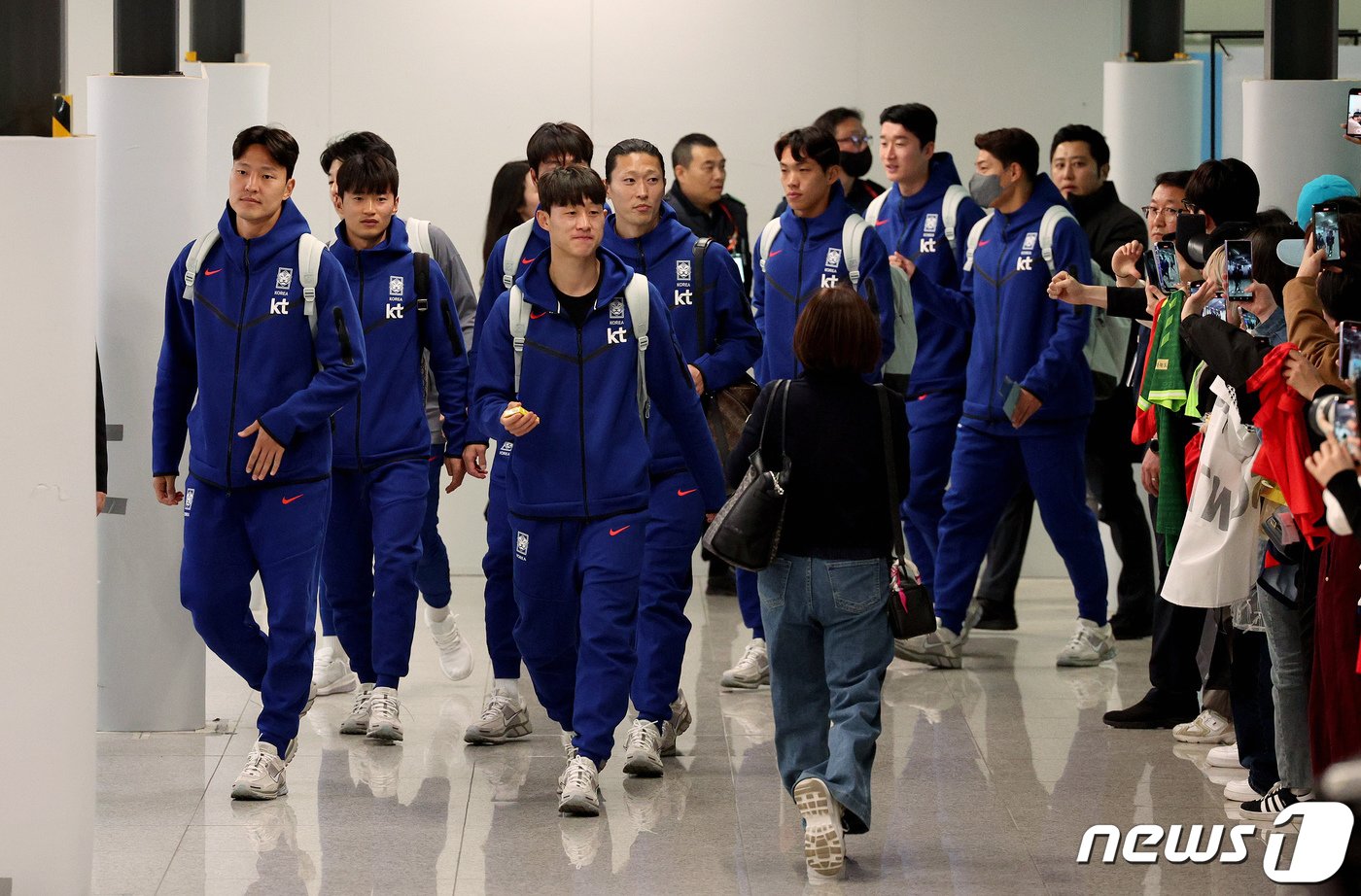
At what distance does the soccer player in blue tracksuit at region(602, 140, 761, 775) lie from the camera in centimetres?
588

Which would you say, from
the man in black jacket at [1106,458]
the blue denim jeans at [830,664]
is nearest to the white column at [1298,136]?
the man in black jacket at [1106,458]

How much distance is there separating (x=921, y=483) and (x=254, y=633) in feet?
10.2

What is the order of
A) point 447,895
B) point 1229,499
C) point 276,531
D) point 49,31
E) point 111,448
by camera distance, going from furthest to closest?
point 111,448
point 276,531
point 1229,499
point 447,895
point 49,31

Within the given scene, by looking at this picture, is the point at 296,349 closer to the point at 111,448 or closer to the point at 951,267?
the point at 111,448

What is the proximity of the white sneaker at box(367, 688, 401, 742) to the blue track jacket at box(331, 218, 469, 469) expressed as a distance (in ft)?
2.57

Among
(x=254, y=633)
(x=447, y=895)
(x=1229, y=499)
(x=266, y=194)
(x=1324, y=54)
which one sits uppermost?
(x=1324, y=54)

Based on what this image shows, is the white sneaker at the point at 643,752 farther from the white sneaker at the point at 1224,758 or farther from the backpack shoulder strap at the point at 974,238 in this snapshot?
the backpack shoulder strap at the point at 974,238

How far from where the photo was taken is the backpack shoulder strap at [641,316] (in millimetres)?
5418

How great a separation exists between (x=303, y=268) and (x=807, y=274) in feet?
6.85

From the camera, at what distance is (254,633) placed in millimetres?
5824

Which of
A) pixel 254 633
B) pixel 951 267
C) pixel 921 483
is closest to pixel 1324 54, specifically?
pixel 951 267

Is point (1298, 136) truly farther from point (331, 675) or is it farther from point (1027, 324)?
point (331, 675)

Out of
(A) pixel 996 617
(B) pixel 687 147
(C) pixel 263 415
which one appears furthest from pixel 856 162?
(C) pixel 263 415

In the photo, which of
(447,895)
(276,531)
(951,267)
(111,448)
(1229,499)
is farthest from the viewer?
(951,267)
